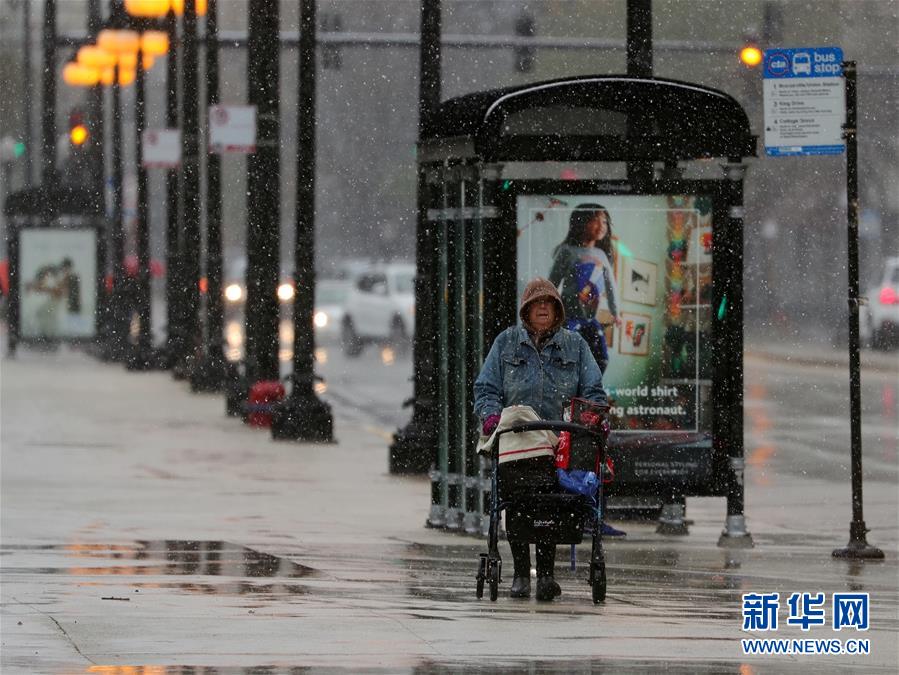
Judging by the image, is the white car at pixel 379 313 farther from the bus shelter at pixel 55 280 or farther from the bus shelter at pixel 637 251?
the bus shelter at pixel 637 251

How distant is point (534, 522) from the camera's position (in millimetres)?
10172

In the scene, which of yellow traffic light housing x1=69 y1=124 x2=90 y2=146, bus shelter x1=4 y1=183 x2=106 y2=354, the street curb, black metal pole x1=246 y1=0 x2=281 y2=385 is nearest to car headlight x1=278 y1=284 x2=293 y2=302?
yellow traffic light housing x1=69 y1=124 x2=90 y2=146

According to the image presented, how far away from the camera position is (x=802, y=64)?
13.4 meters

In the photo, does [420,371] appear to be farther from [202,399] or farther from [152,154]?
[152,154]

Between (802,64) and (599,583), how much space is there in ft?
14.8

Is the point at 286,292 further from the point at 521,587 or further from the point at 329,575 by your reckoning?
the point at 521,587

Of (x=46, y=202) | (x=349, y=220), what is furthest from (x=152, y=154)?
(x=349, y=220)

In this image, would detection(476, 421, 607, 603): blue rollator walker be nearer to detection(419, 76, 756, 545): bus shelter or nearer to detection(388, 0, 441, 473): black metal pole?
detection(419, 76, 756, 545): bus shelter

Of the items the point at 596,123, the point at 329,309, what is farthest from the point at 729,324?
the point at 329,309

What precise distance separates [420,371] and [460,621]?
865 cm

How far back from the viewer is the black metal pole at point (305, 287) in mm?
21344

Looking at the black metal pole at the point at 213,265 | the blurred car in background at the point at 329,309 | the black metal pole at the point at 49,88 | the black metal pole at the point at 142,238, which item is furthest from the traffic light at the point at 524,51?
the black metal pole at the point at 213,265

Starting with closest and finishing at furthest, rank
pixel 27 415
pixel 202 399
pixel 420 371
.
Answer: pixel 420 371, pixel 27 415, pixel 202 399

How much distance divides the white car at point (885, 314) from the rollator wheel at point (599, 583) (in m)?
31.3
